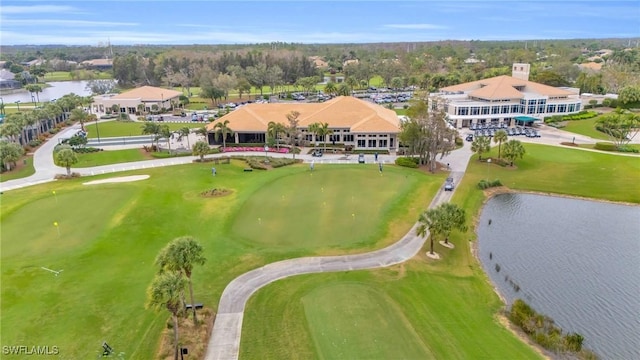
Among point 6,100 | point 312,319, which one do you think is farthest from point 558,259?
point 6,100

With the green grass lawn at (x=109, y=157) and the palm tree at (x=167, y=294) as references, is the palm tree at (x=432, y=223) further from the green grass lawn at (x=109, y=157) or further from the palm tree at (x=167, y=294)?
the green grass lawn at (x=109, y=157)

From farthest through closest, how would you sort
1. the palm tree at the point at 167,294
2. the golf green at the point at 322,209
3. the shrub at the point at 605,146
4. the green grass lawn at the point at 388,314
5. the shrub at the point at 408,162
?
the shrub at the point at 605,146 < the shrub at the point at 408,162 < the golf green at the point at 322,209 < the green grass lawn at the point at 388,314 < the palm tree at the point at 167,294

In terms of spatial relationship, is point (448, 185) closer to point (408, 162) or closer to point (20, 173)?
point (408, 162)

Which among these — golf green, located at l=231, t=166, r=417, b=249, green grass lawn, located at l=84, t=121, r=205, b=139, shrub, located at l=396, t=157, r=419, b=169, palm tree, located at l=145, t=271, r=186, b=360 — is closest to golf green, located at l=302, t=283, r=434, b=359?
golf green, located at l=231, t=166, r=417, b=249

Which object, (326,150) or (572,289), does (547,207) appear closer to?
(572,289)

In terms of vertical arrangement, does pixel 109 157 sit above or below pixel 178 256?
below

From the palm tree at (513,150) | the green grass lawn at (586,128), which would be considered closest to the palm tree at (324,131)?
the palm tree at (513,150)

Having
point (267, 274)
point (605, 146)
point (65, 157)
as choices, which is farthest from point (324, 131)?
point (605, 146)
